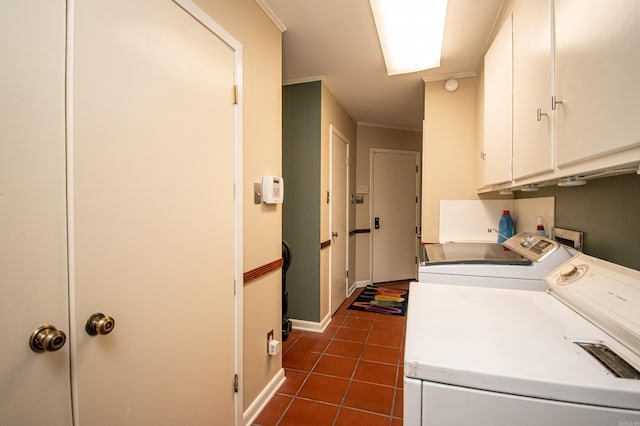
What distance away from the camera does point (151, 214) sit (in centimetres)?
103

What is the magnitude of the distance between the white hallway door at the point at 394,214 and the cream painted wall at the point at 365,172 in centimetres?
9

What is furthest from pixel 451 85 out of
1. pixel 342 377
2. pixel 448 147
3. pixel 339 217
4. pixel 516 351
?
pixel 342 377

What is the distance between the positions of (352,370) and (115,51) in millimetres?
2322

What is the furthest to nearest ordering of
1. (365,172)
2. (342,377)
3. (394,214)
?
(394,214) < (365,172) < (342,377)

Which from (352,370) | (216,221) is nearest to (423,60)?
(216,221)

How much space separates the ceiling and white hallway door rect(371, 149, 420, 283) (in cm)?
118

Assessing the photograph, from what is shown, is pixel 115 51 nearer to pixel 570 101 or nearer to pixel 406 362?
pixel 406 362

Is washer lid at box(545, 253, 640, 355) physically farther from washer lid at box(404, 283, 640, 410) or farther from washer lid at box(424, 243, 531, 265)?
washer lid at box(424, 243, 531, 265)

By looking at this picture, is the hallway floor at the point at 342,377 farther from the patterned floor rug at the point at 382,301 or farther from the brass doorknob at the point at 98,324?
the brass doorknob at the point at 98,324

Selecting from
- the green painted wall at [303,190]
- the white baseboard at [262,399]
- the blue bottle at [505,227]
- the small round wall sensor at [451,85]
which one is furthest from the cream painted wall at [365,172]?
the white baseboard at [262,399]

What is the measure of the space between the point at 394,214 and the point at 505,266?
3.14 meters

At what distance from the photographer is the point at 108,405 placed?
886 mm

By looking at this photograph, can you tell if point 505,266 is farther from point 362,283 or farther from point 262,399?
point 362,283

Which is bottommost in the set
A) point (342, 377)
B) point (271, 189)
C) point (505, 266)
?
point (342, 377)
